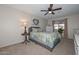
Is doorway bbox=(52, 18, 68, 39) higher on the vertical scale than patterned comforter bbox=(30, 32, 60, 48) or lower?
higher

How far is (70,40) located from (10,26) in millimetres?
1098

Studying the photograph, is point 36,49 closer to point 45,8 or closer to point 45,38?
point 45,38

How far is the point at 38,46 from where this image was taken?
162 cm

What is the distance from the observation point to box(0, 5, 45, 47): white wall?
1.53 metres

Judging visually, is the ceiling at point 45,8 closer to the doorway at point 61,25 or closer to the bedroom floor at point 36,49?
the doorway at point 61,25

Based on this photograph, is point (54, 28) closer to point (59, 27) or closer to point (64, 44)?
point (59, 27)

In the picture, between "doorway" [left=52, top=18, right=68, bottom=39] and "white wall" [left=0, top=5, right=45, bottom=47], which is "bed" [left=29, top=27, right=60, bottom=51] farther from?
"white wall" [left=0, top=5, right=45, bottom=47]

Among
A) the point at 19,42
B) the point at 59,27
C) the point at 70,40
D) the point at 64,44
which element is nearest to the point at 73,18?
the point at 59,27

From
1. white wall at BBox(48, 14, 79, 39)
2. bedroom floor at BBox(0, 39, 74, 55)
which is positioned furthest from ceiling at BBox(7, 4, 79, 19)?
bedroom floor at BBox(0, 39, 74, 55)

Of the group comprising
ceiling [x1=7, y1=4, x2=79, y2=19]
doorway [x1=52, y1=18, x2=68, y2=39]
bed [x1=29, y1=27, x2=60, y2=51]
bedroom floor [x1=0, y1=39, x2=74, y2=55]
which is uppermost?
ceiling [x1=7, y1=4, x2=79, y2=19]

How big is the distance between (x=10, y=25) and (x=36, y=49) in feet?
2.05
